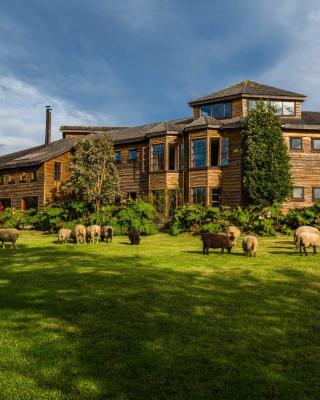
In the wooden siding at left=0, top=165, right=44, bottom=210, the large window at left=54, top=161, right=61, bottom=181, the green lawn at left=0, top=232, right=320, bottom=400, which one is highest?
the large window at left=54, top=161, right=61, bottom=181

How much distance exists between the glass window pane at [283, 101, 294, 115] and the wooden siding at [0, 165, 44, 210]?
24957 mm

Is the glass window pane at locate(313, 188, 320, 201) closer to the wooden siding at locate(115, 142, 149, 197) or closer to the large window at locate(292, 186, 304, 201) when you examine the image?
the large window at locate(292, 186, 304, 201)

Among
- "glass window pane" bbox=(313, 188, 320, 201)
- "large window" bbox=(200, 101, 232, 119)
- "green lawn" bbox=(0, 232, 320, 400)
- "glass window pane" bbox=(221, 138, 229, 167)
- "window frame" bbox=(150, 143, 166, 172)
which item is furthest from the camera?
"large window" bbox=(200, 101, 232, 119)

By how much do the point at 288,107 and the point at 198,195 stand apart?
12.1 m

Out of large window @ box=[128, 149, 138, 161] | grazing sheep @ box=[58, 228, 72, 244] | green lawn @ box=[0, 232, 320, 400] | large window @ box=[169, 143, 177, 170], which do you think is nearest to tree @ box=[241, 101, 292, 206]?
large window @ box=[169, 143, 177, 170]

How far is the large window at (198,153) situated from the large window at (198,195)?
2104mm

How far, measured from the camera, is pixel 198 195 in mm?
35031

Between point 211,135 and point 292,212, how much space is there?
33.9 ft

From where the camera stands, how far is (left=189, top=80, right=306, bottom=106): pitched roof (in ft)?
121

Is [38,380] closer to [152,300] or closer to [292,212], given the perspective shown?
[152,300]

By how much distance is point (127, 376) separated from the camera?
5234 millimetres

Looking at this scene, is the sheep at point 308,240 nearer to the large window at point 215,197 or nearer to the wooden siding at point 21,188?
the large window at point 215,197

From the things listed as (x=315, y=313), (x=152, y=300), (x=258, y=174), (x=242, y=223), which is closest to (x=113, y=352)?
(x=152, y=300)

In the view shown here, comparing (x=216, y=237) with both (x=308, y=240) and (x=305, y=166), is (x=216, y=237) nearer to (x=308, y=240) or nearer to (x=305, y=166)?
(x=308, y=240)
